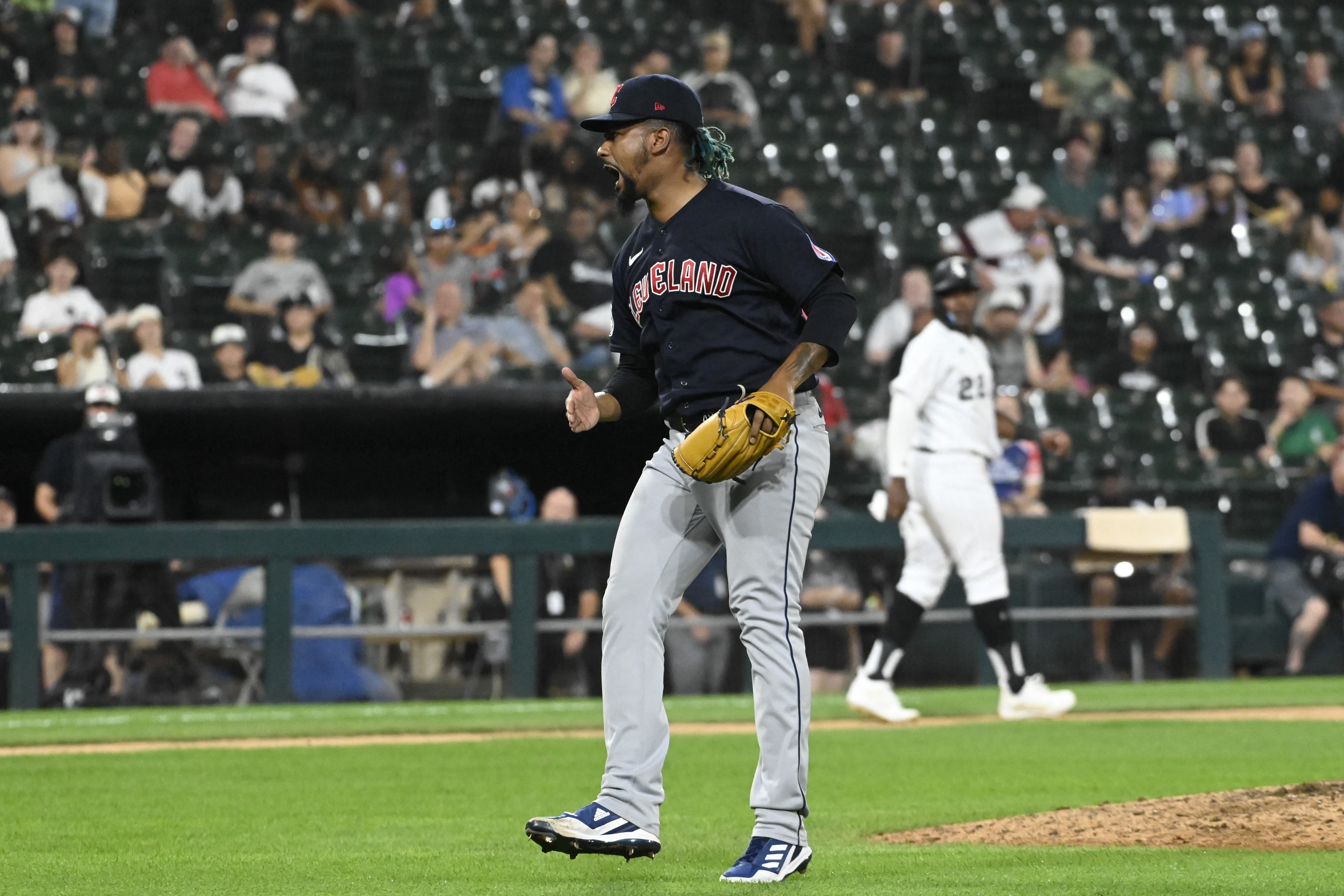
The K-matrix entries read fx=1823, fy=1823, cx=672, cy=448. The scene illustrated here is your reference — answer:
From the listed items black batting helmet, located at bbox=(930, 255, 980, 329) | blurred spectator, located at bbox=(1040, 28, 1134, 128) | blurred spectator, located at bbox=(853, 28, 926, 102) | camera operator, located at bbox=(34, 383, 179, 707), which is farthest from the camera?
blurred spectator, located at bbox=(853, 28, 926, 102)

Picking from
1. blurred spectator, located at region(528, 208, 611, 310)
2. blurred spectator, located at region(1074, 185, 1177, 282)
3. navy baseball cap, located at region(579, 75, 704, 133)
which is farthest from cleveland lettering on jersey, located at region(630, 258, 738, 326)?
blurred spectator, located at region(1074, 185, 1177, 282)

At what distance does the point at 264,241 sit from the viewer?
43.3 feet

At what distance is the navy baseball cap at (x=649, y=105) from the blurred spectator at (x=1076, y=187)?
12129 mm

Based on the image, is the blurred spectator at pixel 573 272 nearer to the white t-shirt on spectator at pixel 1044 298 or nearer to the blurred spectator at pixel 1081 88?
the white t-shirt on spectator at pixel 1044 298

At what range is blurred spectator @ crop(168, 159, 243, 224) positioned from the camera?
13297 mm

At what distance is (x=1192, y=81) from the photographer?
17797 millimetres

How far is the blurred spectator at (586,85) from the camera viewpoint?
14953 millimetres

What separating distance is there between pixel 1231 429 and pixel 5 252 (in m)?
8.72

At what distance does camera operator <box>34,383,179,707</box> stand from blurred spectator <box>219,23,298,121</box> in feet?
15.1

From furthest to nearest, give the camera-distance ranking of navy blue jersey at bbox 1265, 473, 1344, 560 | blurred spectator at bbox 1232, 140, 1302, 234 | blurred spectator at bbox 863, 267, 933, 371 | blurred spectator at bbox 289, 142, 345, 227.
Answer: blurred spectator at bbox 1232, 140, 1302, 234 → blurred spectator at bbox 289, 142, 345, 227 → blurred spectator at bbox 863, 267, 933, 371 → navy blue jersey at bbox 1265, 473, 1344, 560

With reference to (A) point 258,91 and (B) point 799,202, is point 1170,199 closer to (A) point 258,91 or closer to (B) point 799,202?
(B) point 799,202

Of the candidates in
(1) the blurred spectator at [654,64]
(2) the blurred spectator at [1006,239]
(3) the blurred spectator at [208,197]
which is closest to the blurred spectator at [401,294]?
(3) the blurred spectator at [208,197]

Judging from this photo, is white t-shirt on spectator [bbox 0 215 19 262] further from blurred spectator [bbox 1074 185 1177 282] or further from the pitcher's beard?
the pitcher's beard

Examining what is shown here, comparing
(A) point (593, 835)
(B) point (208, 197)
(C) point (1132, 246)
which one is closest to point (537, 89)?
(B) point (208, 197)
